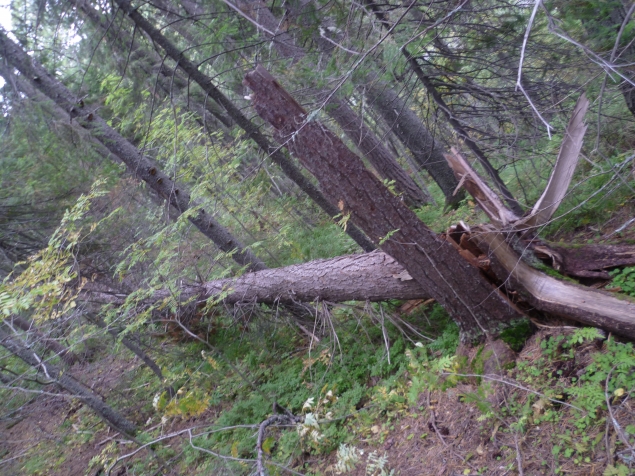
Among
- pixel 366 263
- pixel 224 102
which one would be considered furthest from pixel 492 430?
pixel 224 102

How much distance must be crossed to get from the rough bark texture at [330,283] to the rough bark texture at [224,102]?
0.94 metres

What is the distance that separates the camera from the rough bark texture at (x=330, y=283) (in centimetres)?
515

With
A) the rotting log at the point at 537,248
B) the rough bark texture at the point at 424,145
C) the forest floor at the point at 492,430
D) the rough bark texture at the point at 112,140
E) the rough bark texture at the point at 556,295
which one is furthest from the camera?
the rough bark texture at the point at 424,145

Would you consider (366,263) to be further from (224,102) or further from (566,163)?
(224,102)

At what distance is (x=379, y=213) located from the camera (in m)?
4.10

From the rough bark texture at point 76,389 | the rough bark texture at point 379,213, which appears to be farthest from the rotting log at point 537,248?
the rough bark texture at point 76,389

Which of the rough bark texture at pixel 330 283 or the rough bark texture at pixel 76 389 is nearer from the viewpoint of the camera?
the rough bark texture at pixel 330 283

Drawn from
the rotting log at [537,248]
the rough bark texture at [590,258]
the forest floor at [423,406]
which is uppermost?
the rotting log at [537,248]

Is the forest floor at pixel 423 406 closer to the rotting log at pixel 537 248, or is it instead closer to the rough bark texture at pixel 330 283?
the rotting log at pixel 537 248

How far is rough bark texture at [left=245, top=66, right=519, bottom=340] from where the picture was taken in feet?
13.1

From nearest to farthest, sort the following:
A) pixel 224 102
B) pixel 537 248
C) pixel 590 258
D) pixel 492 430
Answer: pixel 492 430
pixel 590 258
pixel 537 248
pixel 224 102

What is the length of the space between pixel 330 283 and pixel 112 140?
4.87 m

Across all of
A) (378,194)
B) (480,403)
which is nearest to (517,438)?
(480,403)

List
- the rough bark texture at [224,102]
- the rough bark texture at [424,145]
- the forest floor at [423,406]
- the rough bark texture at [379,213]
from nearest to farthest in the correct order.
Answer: the forest floor at [423,406]
the rough bark texture at [379,213]
the rough bark texture at [224,102]
the rough bark texture at [424,145]
